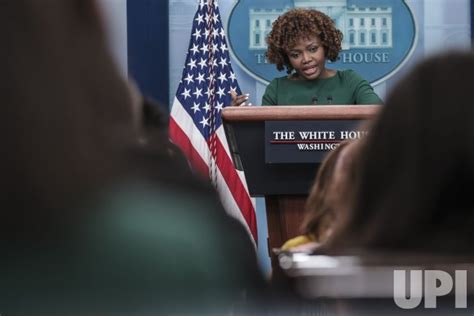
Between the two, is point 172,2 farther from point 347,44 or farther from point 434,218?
point 434,218

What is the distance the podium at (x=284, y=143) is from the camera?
354 centimetres

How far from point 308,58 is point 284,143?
1.04m

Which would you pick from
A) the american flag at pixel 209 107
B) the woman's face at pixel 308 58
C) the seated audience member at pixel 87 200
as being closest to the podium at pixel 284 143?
the woman's face at pixel 308 58

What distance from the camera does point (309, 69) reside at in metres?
4.47

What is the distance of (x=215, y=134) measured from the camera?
5.52 m

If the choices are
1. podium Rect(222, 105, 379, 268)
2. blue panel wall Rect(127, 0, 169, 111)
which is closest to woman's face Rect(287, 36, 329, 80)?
podium Rect(222, 105, 379, 268)

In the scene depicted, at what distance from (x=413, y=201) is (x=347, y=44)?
4.98 metres

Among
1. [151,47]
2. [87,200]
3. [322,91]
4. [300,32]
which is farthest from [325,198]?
[151,47]

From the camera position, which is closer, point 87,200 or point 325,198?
point 87,200

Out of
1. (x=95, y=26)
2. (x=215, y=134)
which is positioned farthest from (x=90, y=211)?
(x=215, y=134)

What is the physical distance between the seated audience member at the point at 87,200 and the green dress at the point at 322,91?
10.7 ft

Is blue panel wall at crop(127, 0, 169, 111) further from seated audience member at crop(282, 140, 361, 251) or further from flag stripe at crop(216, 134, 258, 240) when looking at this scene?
seated audience member at crop(282, 140, 361, 251)

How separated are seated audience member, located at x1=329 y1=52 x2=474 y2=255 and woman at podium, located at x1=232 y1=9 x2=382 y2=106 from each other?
305 cm

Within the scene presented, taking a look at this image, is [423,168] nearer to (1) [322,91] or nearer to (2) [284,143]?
(2) [284,143]
